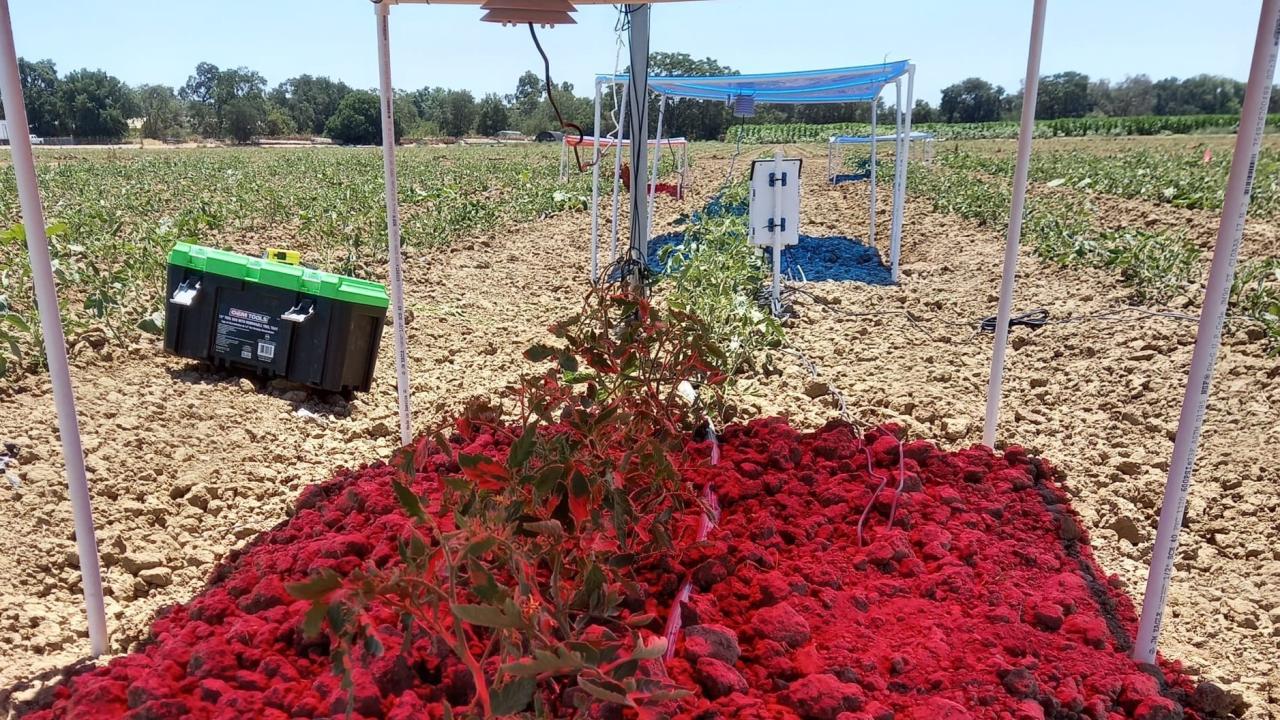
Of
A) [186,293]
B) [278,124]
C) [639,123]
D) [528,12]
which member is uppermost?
[278,124]

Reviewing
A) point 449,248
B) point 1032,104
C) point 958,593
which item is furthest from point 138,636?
point 449,248

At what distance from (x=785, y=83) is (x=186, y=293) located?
6498 mm

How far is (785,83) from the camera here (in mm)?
8633

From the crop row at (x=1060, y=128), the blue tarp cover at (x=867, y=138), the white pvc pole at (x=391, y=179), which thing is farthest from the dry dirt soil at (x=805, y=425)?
the crop row at (x=1060, y=128)

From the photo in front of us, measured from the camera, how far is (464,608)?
1178 millimetres

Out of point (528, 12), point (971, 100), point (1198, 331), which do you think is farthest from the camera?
point (971, 100)

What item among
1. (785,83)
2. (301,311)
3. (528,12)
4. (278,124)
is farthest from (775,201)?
(278,124)

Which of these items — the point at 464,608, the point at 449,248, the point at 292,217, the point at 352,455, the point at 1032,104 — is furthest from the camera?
the point at 292,217

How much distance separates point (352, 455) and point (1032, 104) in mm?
2937

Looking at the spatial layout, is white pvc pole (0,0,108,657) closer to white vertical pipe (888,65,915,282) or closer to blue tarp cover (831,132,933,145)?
white vertical pipe (888,65,915,282)

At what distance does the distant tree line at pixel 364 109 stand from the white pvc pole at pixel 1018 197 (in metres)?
41.4

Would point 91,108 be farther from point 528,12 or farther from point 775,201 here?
point 528,12

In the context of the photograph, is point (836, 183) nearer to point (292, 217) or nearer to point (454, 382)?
point (292, 217)

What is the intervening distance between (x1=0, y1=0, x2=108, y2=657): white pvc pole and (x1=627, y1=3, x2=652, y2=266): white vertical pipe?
1999mm
